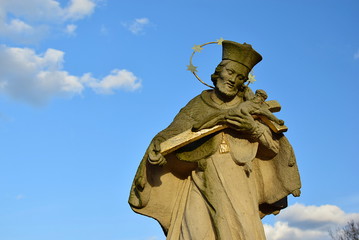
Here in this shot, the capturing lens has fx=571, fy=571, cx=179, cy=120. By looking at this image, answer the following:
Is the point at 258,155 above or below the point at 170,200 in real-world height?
above

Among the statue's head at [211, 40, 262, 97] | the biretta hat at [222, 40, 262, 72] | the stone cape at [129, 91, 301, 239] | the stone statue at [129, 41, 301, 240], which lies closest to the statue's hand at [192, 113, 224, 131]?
the stone statue at [129, 41, 301, 240]

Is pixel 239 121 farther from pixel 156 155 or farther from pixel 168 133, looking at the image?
pixel 156 155

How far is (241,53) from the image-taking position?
7.82m

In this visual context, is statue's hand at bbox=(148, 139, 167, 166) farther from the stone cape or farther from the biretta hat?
the biretta hat

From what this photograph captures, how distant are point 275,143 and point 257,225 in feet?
3.95

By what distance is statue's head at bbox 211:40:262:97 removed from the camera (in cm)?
783

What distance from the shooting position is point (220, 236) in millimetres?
7207

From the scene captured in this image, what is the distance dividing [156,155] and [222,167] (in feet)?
3.05

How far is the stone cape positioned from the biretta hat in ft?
2.38

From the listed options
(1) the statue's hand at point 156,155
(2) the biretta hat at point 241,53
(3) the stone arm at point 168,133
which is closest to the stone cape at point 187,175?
(3) the stone arm at point 168,133

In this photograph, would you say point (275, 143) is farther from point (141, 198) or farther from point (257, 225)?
point (141, 198)

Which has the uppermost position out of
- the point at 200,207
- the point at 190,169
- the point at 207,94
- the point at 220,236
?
the point at 207,94

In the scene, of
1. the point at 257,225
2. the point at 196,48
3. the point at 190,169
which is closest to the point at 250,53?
the point at 196,48

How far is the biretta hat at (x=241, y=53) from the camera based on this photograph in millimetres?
7812
